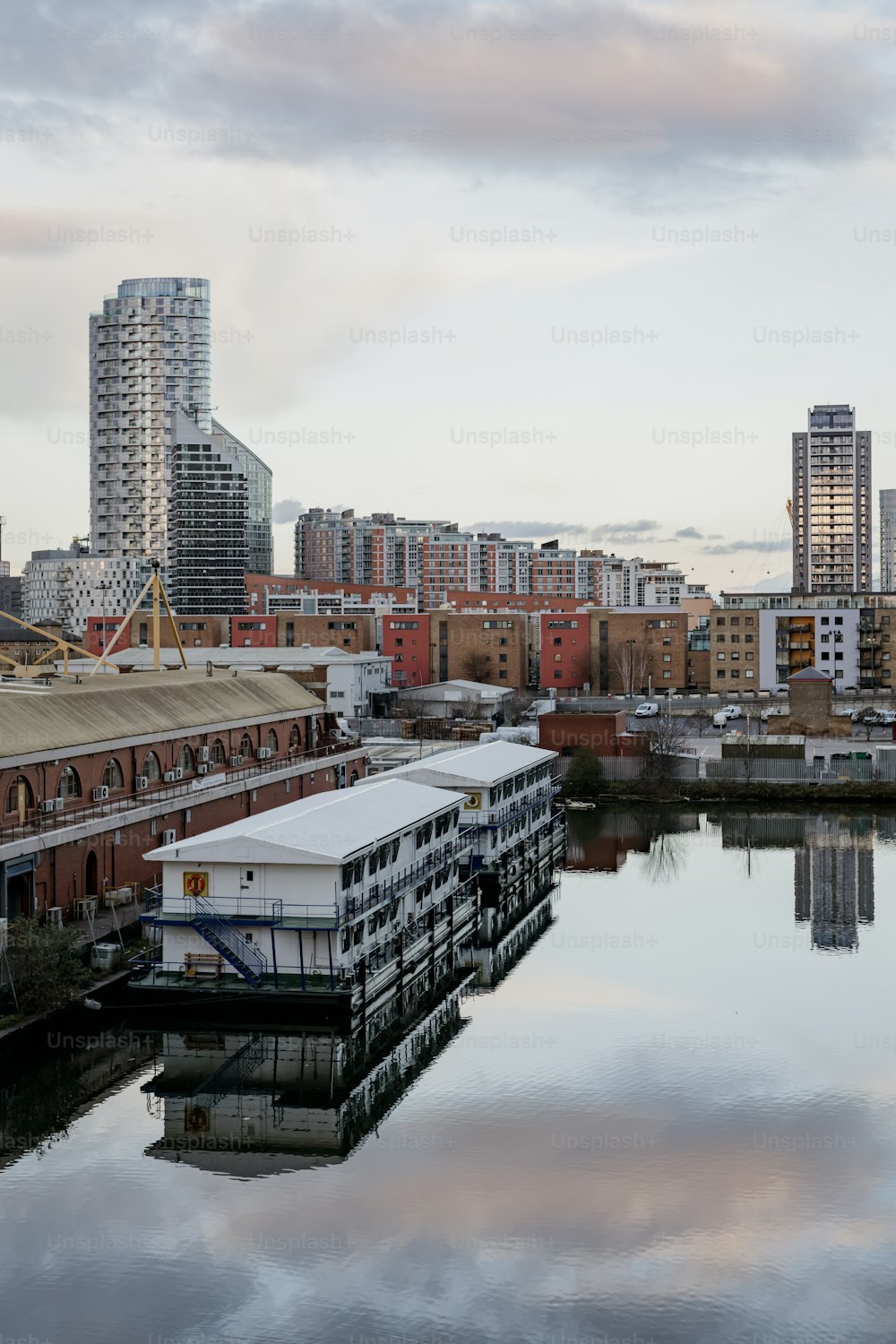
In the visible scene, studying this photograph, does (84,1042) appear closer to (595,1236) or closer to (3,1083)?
(3,1083)

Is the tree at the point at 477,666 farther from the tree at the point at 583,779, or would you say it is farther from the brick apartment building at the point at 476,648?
the tree at the point at 583,779

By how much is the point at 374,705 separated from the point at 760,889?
28.0 meters

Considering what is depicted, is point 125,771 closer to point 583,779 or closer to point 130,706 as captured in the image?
point 130,706

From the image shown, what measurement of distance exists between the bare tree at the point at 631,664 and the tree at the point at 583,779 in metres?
21.9

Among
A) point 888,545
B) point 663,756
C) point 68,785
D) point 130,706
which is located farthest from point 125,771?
point 888,545

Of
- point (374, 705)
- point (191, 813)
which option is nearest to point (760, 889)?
point (191, 813)

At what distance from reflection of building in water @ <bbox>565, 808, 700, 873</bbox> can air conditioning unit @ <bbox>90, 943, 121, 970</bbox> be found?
13.1 metres

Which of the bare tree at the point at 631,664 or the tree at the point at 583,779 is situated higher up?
the bare tree at the point at 631,664

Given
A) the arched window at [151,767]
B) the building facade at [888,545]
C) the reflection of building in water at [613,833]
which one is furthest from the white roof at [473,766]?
the building facade at [888,545]

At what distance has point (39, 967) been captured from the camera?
15.8 meters

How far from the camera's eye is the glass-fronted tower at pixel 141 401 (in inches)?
4264

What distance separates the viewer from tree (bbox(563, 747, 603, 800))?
37906mm

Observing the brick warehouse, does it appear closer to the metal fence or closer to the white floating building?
the white floating building

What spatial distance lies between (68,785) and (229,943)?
4.44 m
